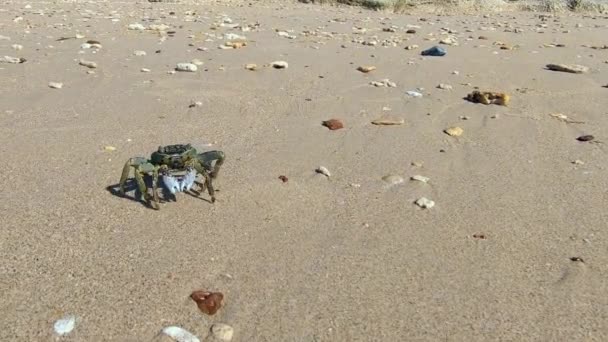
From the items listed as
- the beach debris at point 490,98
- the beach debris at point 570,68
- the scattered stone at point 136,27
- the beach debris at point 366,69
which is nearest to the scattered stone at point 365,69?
the beach debris at point 366,69

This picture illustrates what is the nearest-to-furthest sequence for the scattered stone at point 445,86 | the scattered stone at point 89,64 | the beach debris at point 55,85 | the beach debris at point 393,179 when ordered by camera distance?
the beach debris at point 393,179
the beach debris at point 55,85
the scattered stone at point 445,86
the scattered stone at point 89,64

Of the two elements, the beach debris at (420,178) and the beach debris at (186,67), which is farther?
the beach debris at (186,67)

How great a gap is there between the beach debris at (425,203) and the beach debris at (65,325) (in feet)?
6.06

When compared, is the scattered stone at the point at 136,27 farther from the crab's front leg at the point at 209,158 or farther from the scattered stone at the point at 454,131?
the crab's front leg at the point at 209,158

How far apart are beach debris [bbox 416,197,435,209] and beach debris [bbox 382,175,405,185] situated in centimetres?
27

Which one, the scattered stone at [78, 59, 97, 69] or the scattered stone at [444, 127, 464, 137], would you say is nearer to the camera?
the scattered stone at [444, 127, 464, 137]

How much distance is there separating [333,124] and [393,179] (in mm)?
1081

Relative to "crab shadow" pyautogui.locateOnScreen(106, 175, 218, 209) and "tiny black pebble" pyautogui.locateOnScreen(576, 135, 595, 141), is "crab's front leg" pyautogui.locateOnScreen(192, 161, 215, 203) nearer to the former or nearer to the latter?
"crab shadow" pyautogui.locateOnScreen(106, 175, 218, 209)

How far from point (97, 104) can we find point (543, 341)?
398 cm

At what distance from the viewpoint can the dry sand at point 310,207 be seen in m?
2.47

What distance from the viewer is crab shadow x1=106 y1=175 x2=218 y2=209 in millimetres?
3336

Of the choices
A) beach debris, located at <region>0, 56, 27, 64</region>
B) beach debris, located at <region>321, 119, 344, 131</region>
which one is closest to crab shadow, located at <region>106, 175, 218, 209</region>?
beach debris, located at <region>321, 119, 344, 131</region>

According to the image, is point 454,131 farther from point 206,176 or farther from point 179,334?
point 179,334

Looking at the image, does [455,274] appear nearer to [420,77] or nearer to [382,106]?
[382,106]
